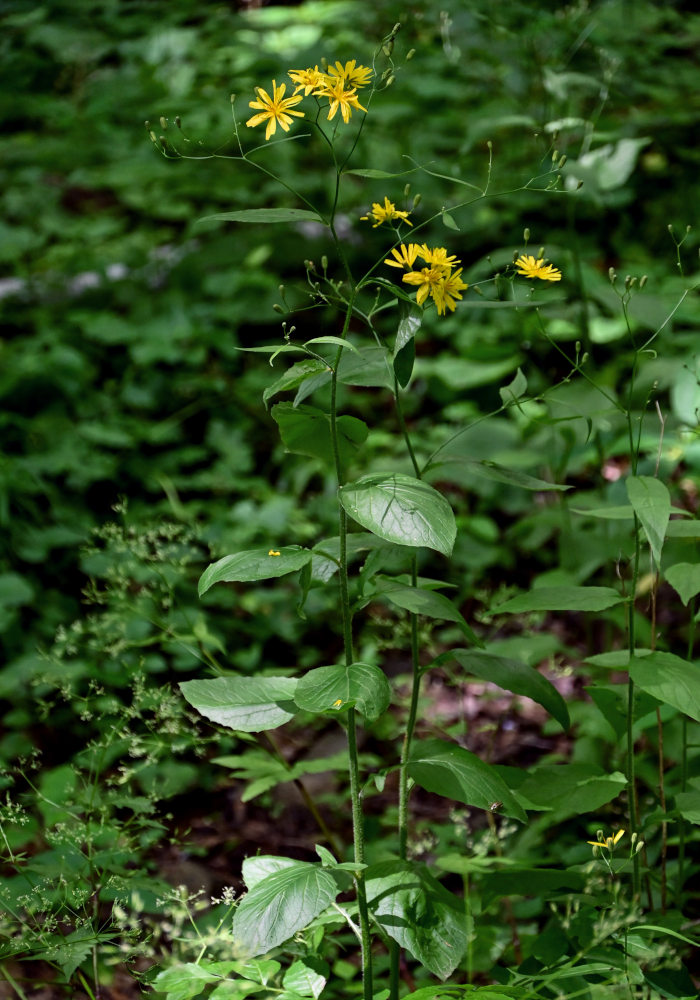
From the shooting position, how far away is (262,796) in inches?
78.9

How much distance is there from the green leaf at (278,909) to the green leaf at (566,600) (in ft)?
1.35

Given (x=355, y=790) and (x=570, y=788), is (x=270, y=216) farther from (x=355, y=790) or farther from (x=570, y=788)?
(x=570, y=788)

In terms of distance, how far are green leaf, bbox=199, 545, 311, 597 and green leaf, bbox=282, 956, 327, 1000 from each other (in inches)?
18.4

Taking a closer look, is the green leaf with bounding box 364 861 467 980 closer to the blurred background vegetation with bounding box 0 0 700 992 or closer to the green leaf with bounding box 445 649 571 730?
the green leaf with bounding box 445 649 571 730

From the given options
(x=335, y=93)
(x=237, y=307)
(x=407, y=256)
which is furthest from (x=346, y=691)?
(x=237, y=307)

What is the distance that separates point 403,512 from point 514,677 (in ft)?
1.13

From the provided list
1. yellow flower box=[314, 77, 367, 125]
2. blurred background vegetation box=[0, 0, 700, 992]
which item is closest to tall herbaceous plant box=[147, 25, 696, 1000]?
yellow flower box=[314, 77, 367, 125]

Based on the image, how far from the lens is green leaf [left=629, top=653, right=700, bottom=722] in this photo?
106cm

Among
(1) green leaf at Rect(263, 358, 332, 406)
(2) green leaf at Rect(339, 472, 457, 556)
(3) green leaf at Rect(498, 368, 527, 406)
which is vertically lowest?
(3) green leaf at Rect(498, 368, 527, 406)

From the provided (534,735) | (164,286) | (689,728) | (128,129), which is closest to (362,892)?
(689,728)

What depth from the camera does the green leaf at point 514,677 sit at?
45.0 inches

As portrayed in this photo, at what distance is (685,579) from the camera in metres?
1.17

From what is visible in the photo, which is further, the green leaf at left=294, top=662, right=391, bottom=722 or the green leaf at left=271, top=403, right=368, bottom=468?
the green leaf at left=271, top=403, right=368, bottom=468

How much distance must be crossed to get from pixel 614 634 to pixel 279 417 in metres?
1.55
